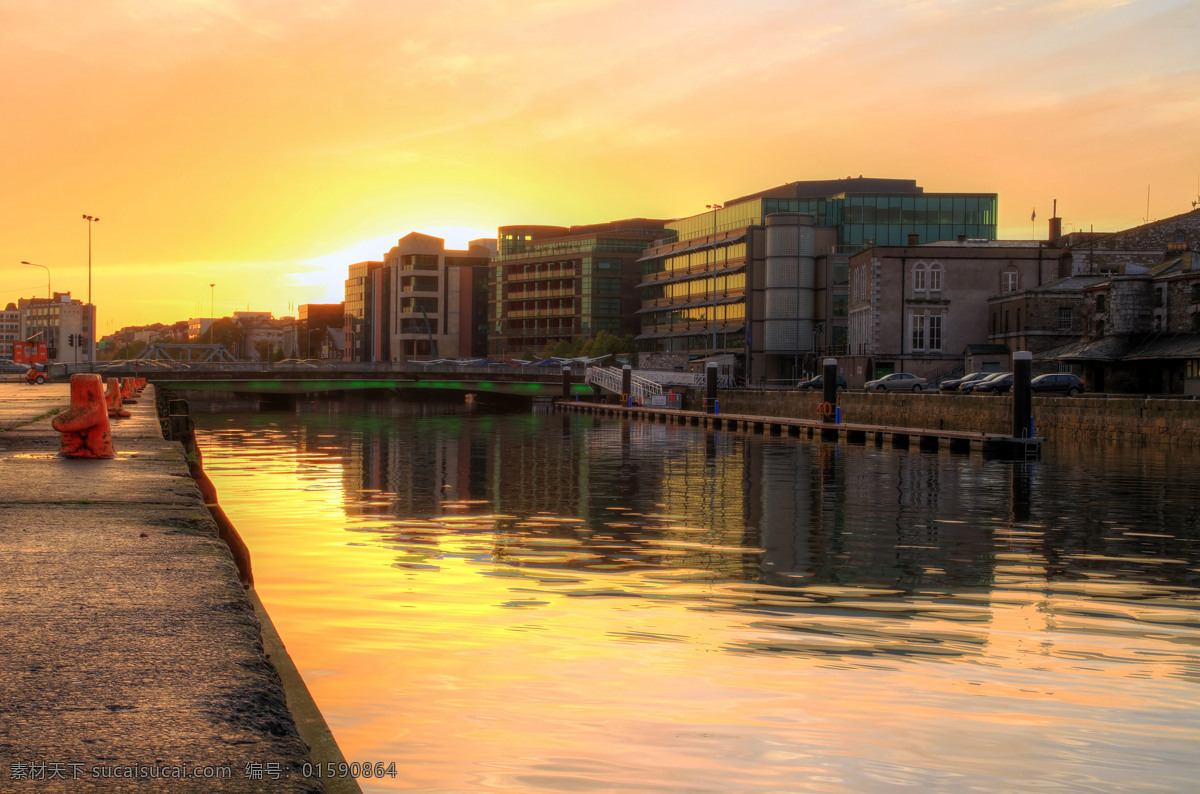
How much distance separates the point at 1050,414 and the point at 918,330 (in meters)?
32.7

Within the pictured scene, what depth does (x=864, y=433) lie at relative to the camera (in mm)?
47812

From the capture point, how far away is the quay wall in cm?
4138

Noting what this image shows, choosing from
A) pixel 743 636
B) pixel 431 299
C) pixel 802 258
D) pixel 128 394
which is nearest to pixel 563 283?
pixel 431 299

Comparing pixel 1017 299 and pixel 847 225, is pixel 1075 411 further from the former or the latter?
pixel 847 225

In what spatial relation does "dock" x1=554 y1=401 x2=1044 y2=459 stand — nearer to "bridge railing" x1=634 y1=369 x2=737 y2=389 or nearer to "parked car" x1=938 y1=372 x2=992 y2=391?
"bridge railing" x1=634 y1=369 x2=737 y2=389

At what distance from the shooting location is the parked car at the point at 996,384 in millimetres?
57594

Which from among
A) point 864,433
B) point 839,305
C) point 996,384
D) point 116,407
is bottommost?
point 864,433

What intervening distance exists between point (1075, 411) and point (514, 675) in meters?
42.1

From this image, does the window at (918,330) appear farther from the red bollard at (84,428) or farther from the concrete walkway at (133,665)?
the concrete walkway at (133,665)

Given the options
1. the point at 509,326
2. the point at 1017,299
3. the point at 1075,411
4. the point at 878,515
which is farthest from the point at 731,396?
the point at 509,326

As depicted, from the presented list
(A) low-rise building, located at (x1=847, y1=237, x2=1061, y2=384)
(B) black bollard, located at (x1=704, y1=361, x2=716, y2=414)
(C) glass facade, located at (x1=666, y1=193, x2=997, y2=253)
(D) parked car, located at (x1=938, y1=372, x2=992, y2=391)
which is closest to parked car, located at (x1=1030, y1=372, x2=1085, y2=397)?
(D) parked car, located at (x1=938, y1=372, x2=992, y2=391)

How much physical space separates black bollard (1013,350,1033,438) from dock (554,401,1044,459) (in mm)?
500

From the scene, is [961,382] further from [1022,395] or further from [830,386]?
[1022,395]

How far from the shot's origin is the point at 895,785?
22.3 ft
